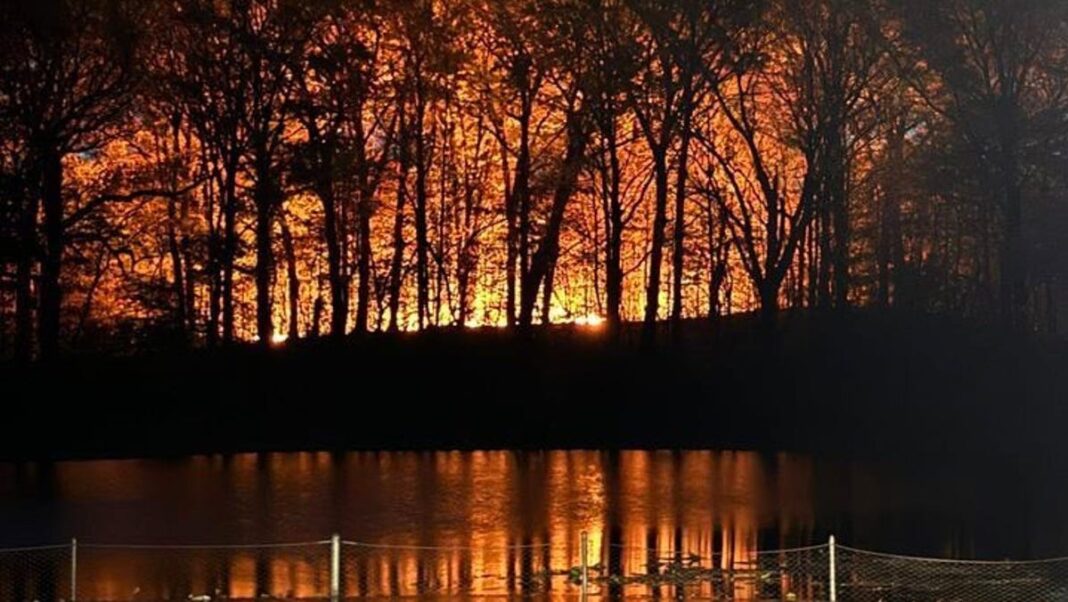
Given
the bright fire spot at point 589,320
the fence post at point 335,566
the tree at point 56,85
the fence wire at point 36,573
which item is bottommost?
the fence wire at point 36,573

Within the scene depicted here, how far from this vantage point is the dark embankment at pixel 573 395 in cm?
4728

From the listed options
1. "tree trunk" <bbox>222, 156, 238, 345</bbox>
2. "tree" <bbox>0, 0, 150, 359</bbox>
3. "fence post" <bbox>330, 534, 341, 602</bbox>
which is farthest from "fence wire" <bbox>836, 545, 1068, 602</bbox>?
"tree trunk" <bbox>222, 156, 238, 345</bbox>

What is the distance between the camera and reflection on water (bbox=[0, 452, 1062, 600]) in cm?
2152

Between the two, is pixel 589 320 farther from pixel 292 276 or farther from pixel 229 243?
pixel 229 243

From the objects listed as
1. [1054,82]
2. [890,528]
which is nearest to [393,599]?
[890,528]

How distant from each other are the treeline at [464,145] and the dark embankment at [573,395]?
2.39m

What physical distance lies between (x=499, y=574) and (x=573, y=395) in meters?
31.2

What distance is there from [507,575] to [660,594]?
267 centimetres

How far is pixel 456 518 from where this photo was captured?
28.3 metres

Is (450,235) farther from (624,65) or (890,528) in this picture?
(890,528)

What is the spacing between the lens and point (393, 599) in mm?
19203

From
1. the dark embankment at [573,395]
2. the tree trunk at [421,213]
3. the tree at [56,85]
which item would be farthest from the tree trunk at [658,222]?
the tree at [56,85]

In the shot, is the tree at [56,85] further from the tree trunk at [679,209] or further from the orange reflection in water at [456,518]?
the tree trunk at [679,209]

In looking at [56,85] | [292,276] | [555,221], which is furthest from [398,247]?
[56,85]
